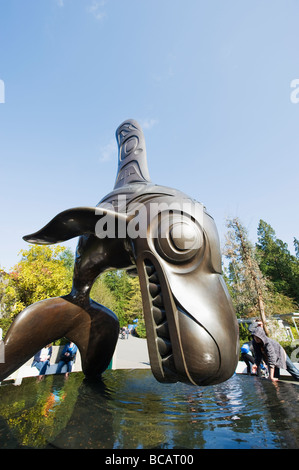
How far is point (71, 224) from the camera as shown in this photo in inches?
84.0

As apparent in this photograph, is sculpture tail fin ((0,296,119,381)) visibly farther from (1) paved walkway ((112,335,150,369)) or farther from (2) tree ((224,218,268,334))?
(2) tree ((224,218,268,334))

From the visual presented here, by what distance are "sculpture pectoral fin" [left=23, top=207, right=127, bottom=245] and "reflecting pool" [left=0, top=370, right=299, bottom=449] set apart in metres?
1.39

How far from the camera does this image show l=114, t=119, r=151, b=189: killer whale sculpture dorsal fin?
291cm

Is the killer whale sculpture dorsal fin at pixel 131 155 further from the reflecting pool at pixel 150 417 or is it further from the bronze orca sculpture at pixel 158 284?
the reflecting pool at pixel 150 417

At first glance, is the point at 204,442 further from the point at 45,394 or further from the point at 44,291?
the point at 44,291

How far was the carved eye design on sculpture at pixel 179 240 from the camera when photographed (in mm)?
1688

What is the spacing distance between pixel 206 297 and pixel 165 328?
0.34 metres

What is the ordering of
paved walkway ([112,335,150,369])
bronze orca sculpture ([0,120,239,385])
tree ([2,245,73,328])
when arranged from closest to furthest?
bronze orca sculpture ([0,120,239,385])
paved walkway ([112,335,150,369])
tree ([2,245,73,328])

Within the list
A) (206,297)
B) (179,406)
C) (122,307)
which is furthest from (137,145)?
(122,307)

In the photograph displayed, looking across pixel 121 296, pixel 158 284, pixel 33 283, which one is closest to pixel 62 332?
pixel 158 284

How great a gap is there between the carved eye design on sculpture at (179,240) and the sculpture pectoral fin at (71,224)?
1.37ft

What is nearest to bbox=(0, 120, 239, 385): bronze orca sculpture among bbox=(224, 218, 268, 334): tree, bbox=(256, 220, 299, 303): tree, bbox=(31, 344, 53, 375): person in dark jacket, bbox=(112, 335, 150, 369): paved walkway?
bbox=(31, 344, 53, 375): person in dark jacket

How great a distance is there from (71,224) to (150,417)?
160 centimetres

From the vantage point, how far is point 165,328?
1.59m
